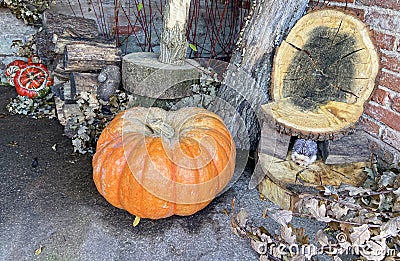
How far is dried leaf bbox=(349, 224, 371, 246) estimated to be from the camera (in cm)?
132

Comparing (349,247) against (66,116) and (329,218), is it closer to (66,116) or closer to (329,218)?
(329,218)

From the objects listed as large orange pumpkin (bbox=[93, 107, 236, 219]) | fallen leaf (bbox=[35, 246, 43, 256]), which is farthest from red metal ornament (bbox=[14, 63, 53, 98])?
fallen leaf (bbox=[35, 246, 43, 256])

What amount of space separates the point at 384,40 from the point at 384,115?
406 millimetres

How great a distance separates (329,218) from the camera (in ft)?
4.64

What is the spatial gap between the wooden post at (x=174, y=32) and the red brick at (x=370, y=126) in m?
1.25

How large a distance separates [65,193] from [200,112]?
0.81 meters

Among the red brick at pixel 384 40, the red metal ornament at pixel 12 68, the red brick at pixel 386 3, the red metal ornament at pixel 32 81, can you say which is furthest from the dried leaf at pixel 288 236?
the red metal ornament at pixel 12 68

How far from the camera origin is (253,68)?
2.14 metres

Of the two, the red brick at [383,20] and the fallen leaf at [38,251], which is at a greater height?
the red brick at [383,20]

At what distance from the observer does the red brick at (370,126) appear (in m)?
2.06

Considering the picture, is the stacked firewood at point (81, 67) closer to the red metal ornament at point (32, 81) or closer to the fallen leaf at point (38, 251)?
the red metal ornament at point (32, 81)

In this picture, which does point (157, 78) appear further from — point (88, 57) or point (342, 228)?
point (342, 228)

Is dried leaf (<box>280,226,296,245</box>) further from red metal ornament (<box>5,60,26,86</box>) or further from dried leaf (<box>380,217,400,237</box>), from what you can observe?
red metal ornament (<box>5,60,26,86</box>)

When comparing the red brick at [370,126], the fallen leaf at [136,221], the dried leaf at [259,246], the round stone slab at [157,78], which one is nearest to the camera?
the dried leaf at [259,246]
